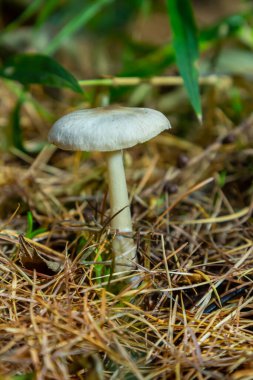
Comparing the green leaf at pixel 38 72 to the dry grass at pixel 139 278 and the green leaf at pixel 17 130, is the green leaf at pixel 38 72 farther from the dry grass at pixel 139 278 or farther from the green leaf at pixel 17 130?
the dry grass at pixel 139 278

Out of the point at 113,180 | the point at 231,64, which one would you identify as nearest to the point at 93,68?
the point at 231,64

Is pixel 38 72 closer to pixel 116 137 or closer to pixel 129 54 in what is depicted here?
pixel 116 137

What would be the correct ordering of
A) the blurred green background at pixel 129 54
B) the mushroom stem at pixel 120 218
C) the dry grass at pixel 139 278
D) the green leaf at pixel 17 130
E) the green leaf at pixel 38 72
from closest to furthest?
the dry grass at pixel 139 278
the mushroom stem at pixel 120 218
the green leaf at pixel 38 72
the blurred green background at pixel 129 54
the green leaf at pixel 17 130

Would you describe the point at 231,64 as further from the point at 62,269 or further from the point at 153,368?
the point at 153,368

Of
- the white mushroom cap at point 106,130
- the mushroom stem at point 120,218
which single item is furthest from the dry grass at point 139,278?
the white mushroom cap at point 106,130

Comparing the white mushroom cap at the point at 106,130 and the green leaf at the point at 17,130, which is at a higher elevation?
the white mushroom cap at the point at 106,130

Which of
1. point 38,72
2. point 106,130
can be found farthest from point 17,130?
point 106,130

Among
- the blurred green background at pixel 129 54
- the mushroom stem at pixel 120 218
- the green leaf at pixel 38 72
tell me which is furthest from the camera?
the blurred green background at pixel 129 54
